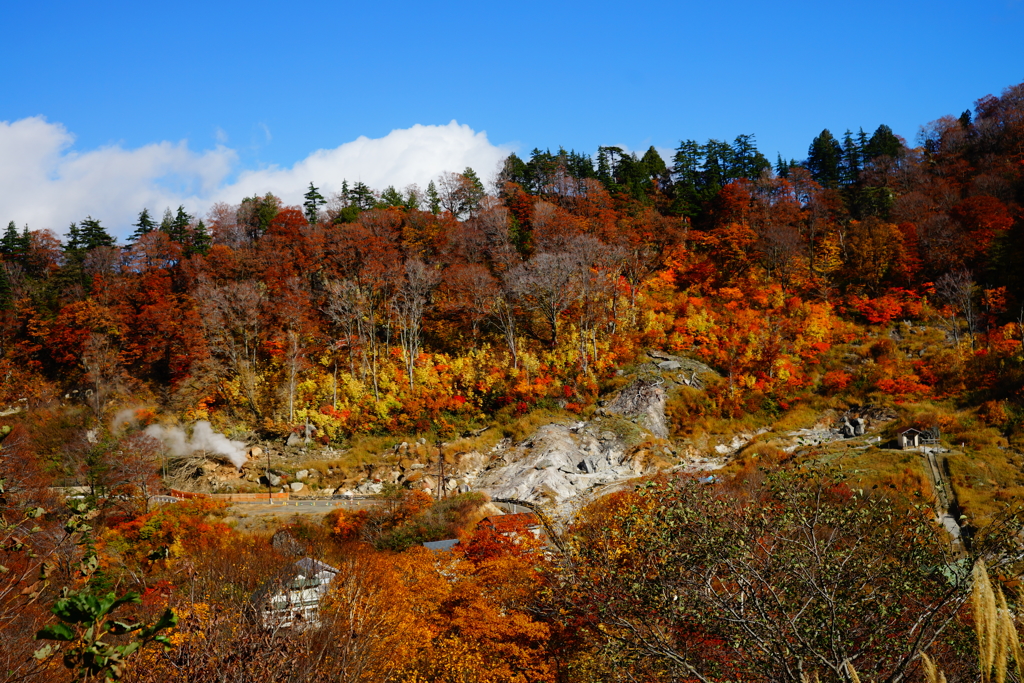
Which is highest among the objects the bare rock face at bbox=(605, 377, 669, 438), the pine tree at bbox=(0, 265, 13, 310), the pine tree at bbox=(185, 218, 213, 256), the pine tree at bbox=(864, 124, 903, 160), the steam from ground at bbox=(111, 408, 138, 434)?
the pine tree at bbox=(864, 124, 903, 160)

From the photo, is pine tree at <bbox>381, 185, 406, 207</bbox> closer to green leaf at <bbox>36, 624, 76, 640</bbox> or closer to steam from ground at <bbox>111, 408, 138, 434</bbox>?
steam from ground at <bbox>111, 408, 138, 434</bbox>

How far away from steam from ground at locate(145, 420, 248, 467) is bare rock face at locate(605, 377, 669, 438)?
18215 millimetres

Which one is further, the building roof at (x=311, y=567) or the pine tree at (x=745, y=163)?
the pine tree at (x=745, y=163)

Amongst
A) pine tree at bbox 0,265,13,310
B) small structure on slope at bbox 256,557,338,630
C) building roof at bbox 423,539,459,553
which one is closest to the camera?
small structure on slope at bbox 256,557,338,630

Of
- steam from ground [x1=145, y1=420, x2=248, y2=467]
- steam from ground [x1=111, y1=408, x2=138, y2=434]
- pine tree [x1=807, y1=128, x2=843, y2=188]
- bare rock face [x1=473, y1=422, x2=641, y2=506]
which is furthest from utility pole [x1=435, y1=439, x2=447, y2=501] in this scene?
pine tree [x1=807, y1=128, x2=843, y2=188]

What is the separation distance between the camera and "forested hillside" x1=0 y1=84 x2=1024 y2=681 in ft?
29.6

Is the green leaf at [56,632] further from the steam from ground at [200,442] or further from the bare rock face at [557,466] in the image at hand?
the steam from ground at [200,442]

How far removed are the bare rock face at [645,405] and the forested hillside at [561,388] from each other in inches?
29.8

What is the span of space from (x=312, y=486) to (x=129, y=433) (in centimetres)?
1121

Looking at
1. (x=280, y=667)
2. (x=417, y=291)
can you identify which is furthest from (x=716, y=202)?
(x=280, y=667)

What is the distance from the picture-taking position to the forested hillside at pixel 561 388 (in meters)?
9.01

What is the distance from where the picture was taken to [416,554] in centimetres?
1948

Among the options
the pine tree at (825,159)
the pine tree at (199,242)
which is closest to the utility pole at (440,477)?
the pine tree at (199,242)

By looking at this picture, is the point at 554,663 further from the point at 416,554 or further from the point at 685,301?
the point at 685,301
